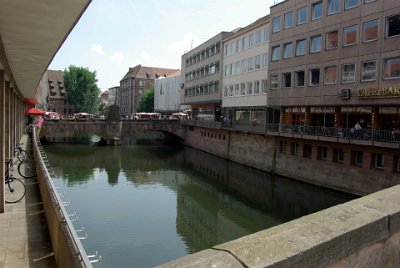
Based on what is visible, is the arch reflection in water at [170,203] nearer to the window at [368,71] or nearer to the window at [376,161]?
the window at [376,161]

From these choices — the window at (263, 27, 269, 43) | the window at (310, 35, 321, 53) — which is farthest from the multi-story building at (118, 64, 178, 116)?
the window at (310, 35, 321, 53)

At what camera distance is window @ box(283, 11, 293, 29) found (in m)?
36.5

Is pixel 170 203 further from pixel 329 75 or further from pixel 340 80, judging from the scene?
pixel 329 75

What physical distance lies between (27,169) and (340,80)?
22.1 m

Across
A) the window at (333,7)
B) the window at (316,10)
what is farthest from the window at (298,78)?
the window at (333,7)

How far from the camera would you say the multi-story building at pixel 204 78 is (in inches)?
2295

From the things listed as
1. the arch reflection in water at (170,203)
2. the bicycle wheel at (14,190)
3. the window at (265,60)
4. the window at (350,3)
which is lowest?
the arch reflection in water at (170,203)

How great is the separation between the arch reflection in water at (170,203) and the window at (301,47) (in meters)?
10.9

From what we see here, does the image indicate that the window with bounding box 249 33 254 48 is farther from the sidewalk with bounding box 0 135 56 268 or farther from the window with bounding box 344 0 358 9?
the sidewalk with bounding box 0 135 56 268

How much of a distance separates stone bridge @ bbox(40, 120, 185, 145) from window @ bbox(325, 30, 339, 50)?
3928cm

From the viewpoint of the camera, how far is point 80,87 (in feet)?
346

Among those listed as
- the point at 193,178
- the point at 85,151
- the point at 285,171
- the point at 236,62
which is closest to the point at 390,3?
the point at 285,171

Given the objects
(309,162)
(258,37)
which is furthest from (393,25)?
(258,37)

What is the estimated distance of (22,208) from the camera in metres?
11.3
